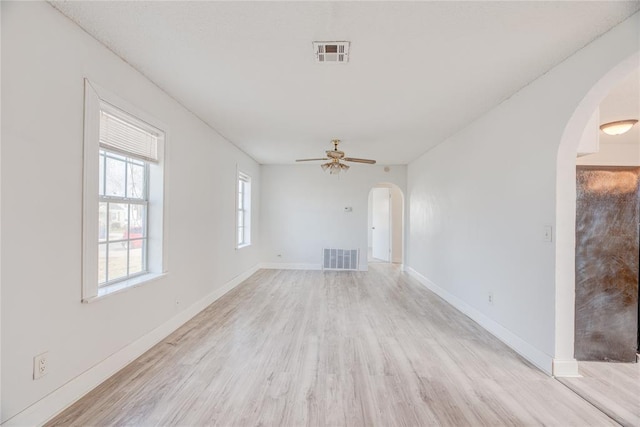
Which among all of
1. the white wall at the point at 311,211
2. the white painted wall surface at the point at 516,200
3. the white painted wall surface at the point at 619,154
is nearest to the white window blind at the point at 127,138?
the white painted wall surface at the point at 516,200

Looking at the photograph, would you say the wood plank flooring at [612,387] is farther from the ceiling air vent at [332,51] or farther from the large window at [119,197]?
the large window at [119,197]

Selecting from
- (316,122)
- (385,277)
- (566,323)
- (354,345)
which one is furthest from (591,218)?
(385,277)

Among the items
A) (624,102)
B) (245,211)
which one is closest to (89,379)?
(245,211)

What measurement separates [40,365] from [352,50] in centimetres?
275

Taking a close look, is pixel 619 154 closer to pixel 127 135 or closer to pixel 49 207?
pixel 127 135

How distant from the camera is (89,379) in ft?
6.40

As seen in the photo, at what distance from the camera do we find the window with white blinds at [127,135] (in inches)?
84.3

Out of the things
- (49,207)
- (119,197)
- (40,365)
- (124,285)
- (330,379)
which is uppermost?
(119,197)

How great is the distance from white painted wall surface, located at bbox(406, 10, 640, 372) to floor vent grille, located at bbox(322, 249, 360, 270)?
8.38 ft

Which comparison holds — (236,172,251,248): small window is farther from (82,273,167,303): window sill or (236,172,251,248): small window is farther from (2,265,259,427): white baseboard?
(82,273,167,303): window sill

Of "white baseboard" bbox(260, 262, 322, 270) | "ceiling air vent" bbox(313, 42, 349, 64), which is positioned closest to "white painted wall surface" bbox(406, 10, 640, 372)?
"ceiling air vent" bbox(313, 42, 349, 64)

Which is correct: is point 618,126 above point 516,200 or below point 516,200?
above

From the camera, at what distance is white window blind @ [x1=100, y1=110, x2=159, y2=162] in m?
2.14

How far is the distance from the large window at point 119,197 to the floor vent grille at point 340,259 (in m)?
4.25
